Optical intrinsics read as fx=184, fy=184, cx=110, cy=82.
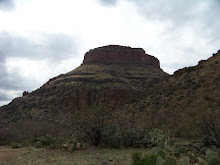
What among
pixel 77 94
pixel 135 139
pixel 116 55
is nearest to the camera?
pixel 135 139

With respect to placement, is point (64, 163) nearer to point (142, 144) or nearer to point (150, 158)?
point (150, 158)

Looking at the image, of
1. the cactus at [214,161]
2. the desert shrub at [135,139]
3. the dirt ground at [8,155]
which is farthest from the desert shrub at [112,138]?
the cactus at [214,161]

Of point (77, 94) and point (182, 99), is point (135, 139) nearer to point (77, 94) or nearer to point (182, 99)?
point (182, 99)

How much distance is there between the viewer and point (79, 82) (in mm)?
51125

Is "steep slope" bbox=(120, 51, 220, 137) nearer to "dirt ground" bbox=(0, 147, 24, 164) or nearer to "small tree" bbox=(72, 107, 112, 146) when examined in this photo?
"small tree" bbox=(72, 107, 112, 146)

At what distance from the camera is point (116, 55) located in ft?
246

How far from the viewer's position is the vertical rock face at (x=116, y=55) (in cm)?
7349

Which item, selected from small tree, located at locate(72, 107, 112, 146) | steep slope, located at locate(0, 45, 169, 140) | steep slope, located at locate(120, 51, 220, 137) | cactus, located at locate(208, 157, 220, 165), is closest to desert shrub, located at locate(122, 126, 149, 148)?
small tree, located at locate(72, 107, 112, 146)

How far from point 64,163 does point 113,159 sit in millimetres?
2045

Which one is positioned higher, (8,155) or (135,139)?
(135,139)

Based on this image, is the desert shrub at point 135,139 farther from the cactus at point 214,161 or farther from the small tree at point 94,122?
the cactus at point 214,161

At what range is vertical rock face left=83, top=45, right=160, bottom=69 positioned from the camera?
7349 cm

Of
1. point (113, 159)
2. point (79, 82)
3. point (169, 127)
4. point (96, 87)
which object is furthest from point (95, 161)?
point (79, 82)

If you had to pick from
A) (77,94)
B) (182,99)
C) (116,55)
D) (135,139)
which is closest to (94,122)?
(135,139)
